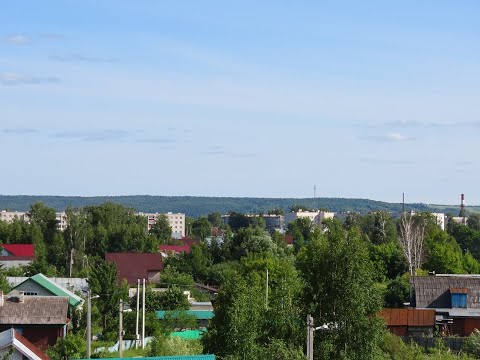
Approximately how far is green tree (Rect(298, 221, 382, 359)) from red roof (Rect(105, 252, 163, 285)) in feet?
150

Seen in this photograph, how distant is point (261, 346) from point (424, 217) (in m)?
93.2

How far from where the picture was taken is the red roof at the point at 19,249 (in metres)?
104

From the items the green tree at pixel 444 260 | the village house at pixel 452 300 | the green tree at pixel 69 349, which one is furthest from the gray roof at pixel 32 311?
the green tree at pixel 444 260

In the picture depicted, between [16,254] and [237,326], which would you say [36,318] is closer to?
[237,326]

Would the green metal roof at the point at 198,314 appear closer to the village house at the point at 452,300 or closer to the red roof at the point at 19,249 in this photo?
the village house at the point at 452,300

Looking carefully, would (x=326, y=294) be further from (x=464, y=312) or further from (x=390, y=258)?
(x=390, y=258)

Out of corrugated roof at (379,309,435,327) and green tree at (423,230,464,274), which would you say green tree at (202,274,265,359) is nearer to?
corrugated roof at (379,309,435,327)

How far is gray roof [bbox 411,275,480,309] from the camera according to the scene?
49.6 m

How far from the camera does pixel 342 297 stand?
105ft

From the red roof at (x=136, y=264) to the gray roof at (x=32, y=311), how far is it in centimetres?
3302

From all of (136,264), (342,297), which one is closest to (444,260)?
(136,264)

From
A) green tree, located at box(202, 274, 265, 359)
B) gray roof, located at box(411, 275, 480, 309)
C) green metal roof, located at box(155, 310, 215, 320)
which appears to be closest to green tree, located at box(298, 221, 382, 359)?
green tree, located at box(202, 274, 265, 359)

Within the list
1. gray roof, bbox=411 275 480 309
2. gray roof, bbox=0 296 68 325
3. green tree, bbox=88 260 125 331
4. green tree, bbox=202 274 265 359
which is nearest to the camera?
green tree, bbox=202 274 265 359

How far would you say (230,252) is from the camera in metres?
92.4
